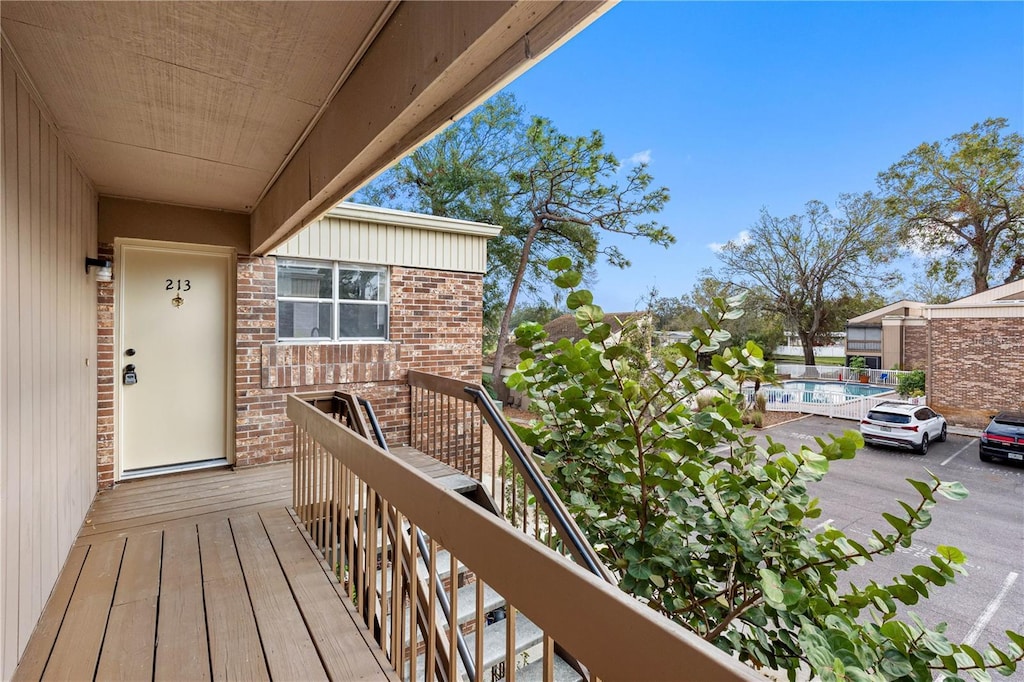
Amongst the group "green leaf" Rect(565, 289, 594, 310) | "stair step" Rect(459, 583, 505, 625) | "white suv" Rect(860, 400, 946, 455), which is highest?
"green leaf" Rect(565, 289, 594, 310)

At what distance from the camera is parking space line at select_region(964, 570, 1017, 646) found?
166 inches

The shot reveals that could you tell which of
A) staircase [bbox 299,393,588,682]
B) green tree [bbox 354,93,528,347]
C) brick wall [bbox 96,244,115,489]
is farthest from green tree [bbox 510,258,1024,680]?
green tree [bbox 354,93,528,347]

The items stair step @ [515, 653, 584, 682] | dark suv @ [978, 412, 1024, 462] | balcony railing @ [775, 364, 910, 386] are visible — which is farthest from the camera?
balcony railing @ [775, 364, 910, 386]

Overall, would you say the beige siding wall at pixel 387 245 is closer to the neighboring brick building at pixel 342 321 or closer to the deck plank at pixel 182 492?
the neighboring brick building at pixel 342 321

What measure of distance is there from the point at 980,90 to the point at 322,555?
19901 millimetres

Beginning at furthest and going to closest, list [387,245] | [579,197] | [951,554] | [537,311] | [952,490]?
1. [537,311]
2. [579,197]
3. [387,245]
4. [952,490]
5. [951,554]

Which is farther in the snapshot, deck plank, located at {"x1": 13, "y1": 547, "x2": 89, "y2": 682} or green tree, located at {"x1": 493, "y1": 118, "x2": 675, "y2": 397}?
green tree, located at {"x1": 493, "y1": 118, "x2": 675, "y2": 397}

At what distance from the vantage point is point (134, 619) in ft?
6.52

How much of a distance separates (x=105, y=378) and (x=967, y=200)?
1427 cm

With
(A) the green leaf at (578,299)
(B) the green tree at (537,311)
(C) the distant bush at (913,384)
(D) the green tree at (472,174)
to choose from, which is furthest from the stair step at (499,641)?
(B) the green tree at (537,311)

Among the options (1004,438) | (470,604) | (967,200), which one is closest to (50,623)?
(470,604)

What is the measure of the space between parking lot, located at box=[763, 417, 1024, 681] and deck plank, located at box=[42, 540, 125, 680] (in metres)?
5.16

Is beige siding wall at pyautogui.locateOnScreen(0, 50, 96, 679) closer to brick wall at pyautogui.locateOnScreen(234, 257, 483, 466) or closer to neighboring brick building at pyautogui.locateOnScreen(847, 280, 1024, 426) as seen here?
brick wall at pyautogui.locateOnScreen(234, 257, 483, 466)

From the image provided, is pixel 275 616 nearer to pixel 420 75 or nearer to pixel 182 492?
pixel 182 492
